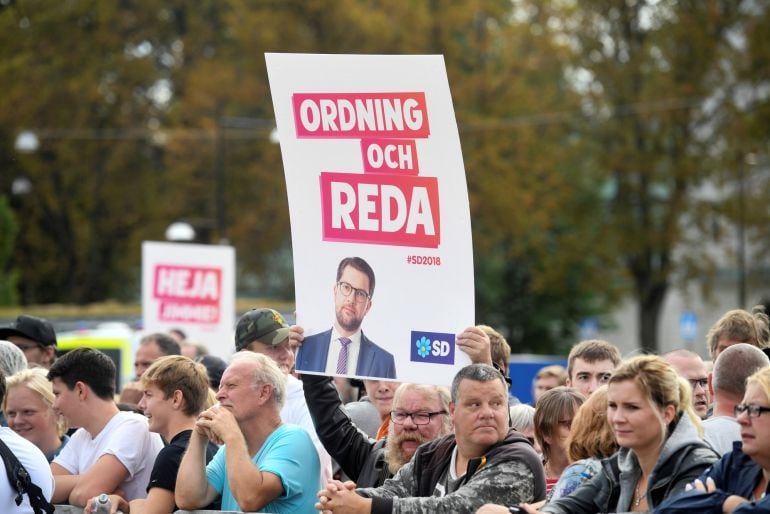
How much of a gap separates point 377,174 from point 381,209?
0.17 m

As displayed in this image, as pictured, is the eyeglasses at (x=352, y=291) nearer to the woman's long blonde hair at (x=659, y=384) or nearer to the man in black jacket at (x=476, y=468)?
the man in black jacket at (x=476, y=468)

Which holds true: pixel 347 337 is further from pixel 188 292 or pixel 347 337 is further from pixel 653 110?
pixel 653 110

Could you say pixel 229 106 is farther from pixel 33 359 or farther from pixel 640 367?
pixel 640 367

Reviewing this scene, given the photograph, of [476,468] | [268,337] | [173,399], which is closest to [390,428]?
[173,399]

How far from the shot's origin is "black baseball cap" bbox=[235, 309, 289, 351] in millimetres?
8961

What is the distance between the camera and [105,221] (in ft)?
148

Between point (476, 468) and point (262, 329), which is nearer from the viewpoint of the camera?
point (476, 468)

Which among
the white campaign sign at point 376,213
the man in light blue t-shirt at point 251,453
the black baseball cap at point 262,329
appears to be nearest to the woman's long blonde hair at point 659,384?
the white campaign sign at point 376,213

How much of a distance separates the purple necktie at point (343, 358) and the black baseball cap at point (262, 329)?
160 centimetres

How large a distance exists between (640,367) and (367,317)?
1732 mm

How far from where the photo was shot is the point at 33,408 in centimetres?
875

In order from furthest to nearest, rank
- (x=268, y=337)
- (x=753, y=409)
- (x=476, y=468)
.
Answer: (x=268, y=337) → (x=476, y=468) → (x=753, y=409)

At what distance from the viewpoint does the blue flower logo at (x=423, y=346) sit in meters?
7.09

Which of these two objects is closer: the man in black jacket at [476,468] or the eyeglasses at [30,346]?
the man in black jacket at [476,468]
